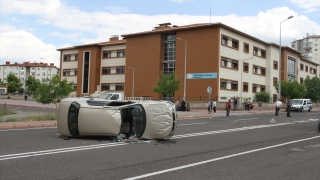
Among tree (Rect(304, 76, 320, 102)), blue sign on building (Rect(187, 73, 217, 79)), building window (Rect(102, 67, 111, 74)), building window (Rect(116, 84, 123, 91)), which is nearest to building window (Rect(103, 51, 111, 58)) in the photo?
building window (Rect(102, 67, 111, 74))

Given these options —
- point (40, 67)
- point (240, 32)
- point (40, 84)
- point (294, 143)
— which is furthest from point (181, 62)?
point (40, 67)

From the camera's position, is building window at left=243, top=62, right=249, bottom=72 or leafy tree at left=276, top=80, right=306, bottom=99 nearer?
leafy tree at left=276, top=80, right=306, bottom=99

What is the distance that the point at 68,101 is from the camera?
11.7m

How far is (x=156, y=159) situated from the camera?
8.37 m

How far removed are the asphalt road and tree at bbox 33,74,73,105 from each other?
15.4 meters

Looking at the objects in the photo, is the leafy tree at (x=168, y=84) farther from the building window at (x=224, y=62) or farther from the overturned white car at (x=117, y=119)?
the overturned white car at (x=117, y=119)

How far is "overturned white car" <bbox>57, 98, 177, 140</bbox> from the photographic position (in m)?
11.3

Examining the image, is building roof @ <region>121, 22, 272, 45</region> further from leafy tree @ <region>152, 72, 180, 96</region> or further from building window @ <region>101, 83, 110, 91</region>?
building window @ <region>101, 83, 110, 91</region>

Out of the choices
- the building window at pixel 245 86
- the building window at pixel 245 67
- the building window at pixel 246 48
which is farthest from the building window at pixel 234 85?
the building window at pixel 246 48

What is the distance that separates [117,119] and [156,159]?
3330 millimetres

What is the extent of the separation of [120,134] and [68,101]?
2.11 meters

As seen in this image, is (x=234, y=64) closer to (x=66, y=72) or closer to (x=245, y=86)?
(x=245, y=86)

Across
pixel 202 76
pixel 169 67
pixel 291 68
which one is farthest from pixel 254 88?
pixel 291 68

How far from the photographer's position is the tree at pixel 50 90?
26.5 metres
